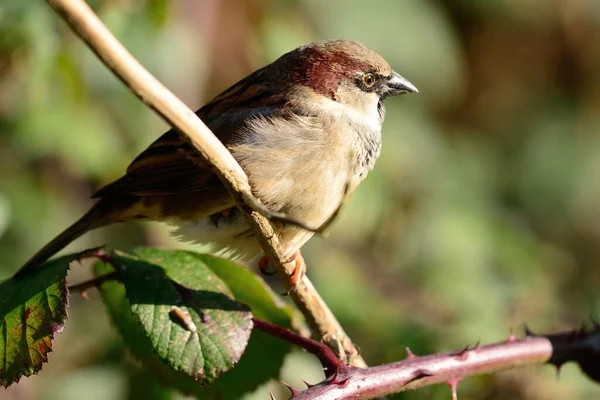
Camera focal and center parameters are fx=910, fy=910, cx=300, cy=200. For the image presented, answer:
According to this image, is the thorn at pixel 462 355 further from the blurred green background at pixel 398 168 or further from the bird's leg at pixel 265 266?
the bird's leg at pixel 265 266

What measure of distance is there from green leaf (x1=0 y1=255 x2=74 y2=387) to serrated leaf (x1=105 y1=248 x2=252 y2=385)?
0.15 metres

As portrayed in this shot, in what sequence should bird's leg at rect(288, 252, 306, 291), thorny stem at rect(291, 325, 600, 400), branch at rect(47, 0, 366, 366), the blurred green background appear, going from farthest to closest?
1. the blurred green background
2. bird's leg at rect(288, 252, 306, 291)
3. thorny stem at rect(291, 325, 600, 400)
4. branch at rect(47, 0, 366, 366)

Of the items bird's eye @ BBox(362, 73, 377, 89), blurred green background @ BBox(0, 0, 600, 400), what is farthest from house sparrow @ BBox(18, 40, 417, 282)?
blurred green background @ BBox(0, 0, 600, 400)

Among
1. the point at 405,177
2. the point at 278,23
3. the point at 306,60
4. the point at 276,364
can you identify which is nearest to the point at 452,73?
the point at 405,177

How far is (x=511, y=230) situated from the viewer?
177 inches

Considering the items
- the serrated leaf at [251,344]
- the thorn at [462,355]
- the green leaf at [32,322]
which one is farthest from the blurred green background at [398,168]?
the green leaf at [32,322]

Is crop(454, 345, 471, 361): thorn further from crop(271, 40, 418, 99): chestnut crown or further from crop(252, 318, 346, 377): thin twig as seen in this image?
crop(271, 40, 418, 99): chestnut crown

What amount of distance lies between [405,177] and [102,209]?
2113 millimetres

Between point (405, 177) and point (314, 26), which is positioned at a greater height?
point (314, 26)

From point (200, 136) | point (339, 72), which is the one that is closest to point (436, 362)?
point (200, 136)

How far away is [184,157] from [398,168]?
2.05 m

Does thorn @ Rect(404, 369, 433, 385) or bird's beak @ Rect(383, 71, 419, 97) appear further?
bird's beak @ Rect(383, 71, 419, 97)

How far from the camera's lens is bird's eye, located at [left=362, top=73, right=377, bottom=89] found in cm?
270

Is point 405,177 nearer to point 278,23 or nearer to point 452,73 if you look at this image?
point 452,73
